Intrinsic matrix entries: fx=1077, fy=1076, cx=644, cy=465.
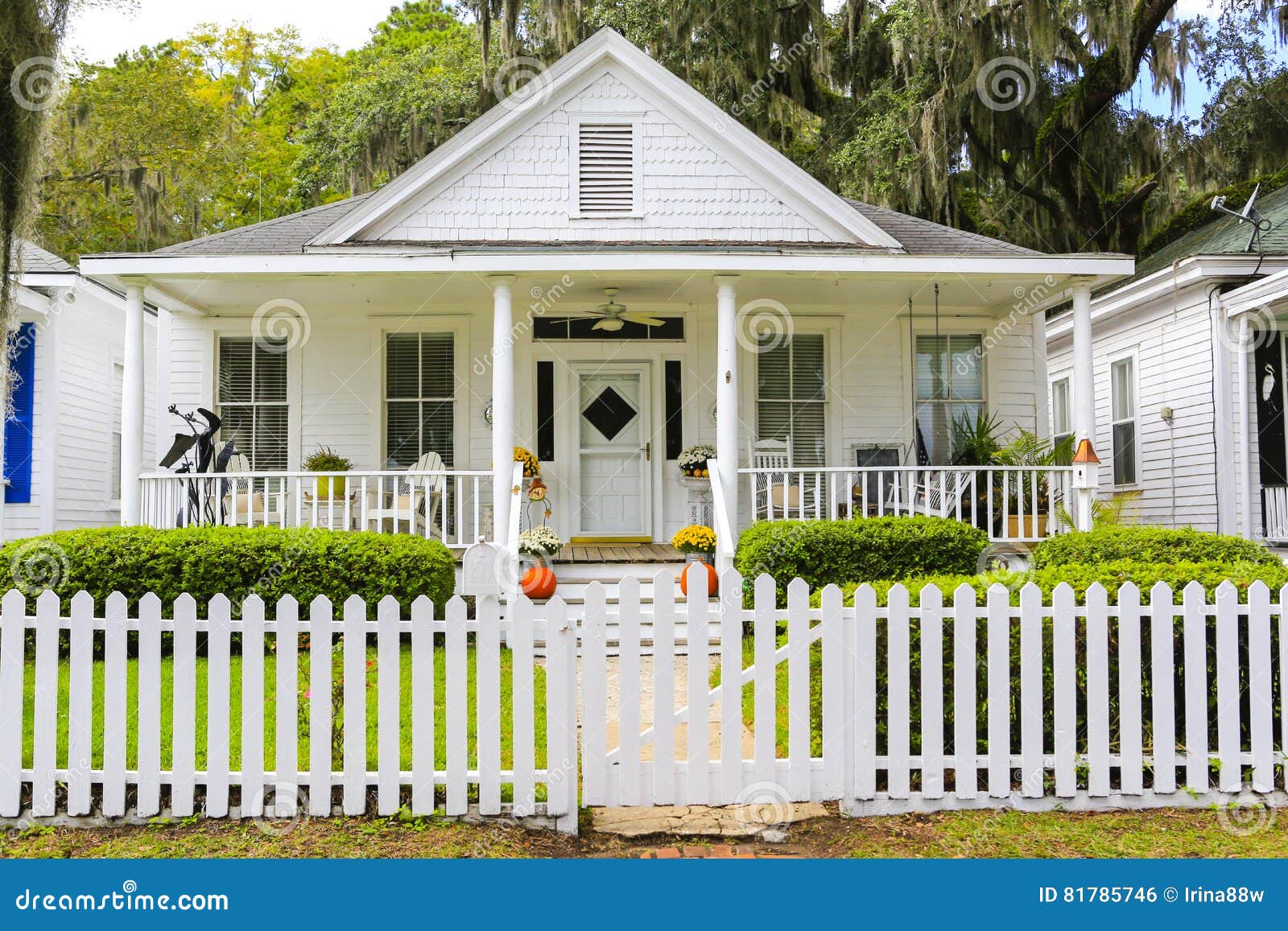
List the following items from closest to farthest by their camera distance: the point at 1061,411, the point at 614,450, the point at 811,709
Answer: the point at 811,709 → the point at 614,450 → the point at 1061,411

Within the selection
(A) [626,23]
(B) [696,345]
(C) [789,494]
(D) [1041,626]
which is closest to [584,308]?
(B) [696,345]

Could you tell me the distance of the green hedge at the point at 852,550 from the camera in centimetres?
852

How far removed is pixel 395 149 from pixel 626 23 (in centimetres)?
491

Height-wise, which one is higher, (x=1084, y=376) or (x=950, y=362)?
(x=950, y=362)

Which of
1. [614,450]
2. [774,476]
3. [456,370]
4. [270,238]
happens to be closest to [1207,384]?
[774,476]

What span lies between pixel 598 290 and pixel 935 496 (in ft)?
13.1

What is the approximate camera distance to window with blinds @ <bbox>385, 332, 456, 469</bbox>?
11.8 metres

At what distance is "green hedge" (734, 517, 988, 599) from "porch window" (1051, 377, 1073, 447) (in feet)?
27.4

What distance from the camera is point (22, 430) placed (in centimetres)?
1244

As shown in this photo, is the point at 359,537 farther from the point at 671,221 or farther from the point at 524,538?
the point at 671,221

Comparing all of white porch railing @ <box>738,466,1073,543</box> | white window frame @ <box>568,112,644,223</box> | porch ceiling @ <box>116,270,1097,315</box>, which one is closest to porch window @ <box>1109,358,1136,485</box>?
porch ceiling @ <box>116,270,1097,315</box>

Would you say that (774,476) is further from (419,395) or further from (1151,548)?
(1151,548)

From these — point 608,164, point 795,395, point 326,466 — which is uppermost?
point 608,164

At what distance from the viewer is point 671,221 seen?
1074cm
